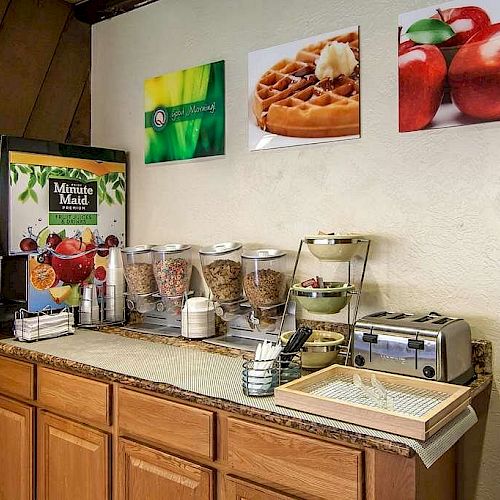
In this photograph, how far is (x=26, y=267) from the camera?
2535 mm

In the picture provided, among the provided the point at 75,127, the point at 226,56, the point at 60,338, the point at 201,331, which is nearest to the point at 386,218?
the point at 201,331

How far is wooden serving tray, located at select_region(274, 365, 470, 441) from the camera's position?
53.3 inches

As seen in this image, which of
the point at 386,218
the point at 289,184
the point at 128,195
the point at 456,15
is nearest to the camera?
the point at 456,15

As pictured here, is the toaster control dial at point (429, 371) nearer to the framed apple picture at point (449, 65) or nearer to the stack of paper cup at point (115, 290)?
the framed apple picture at point (449, 65)

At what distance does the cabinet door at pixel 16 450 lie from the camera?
2254 millimetres

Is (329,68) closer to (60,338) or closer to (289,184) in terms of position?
(289,184)

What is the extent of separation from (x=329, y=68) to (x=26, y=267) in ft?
5.11

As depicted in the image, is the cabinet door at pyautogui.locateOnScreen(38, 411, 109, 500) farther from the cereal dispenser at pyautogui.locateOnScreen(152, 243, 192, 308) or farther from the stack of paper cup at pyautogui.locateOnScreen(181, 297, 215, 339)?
the cereal dispenser at pyautogui.locateOnScreen(152, 243, 192, 308)

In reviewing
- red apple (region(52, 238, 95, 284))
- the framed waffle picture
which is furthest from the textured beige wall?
red apple (region(52, 238, 95, 284))

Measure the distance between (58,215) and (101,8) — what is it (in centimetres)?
117

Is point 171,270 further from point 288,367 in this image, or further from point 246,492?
point 246,492

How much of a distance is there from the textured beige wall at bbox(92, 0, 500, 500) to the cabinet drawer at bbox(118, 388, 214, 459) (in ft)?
2.57

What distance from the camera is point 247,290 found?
2.28 meters

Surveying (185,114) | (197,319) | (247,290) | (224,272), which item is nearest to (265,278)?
(247,290)
